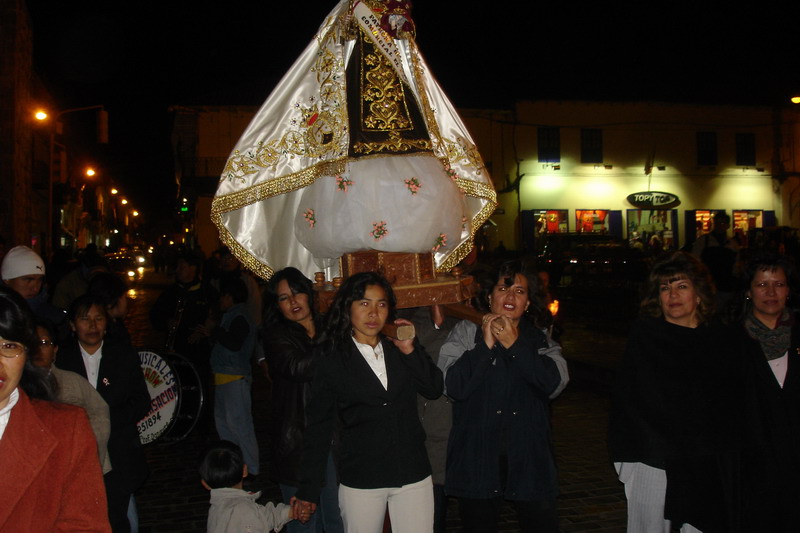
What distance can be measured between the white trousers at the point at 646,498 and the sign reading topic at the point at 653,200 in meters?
31.6

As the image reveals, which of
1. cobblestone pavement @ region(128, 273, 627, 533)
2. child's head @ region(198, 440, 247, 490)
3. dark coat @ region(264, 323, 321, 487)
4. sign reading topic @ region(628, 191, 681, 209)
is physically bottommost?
cobblestone pavement @ region(128, 273, 627, 533)

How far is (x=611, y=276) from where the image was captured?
19344 millimetres

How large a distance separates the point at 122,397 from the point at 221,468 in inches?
39.1

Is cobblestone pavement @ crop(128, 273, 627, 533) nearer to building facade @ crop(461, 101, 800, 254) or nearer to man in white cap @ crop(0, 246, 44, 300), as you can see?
man in white cap @ crop(0, 246, 44, 300)

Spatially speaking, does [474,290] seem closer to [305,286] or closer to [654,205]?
[305,286]

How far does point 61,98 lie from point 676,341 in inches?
1447

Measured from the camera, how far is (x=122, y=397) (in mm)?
4223

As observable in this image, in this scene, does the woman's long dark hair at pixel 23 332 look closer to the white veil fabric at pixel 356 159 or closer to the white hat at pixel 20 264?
the white veil fabric at pixel 356 159

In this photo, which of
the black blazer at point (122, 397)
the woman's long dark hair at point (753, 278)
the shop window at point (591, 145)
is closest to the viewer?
the woman's long dark hair at point (753, 278)

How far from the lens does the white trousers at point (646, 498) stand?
11.9 feet

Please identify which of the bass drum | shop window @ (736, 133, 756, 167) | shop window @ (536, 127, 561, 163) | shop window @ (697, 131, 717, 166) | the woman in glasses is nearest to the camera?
the woman in glasses

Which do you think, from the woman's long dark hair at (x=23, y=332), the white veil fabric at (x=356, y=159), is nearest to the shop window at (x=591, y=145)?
the white veil fabric at (x=356, y=159)

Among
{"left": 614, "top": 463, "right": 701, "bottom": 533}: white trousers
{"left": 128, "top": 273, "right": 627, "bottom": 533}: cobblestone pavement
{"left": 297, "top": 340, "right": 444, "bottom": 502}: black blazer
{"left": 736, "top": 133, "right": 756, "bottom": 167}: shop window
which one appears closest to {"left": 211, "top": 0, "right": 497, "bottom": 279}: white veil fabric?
{"left": 297, "top": 340, "right": 444, "bottom": 502}: black blazer

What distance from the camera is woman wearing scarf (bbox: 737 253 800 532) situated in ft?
11.2
